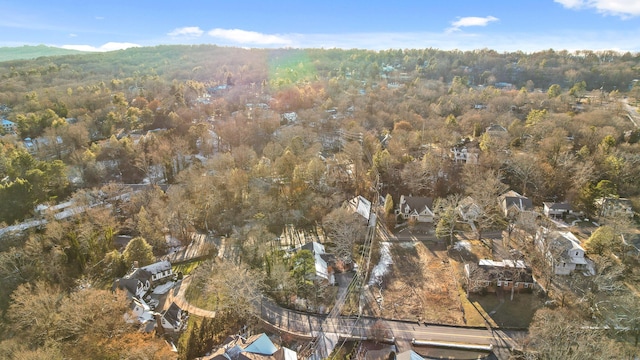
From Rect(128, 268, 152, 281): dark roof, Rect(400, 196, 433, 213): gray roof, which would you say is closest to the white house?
Rect(128, 268, 152, 281): dark roof

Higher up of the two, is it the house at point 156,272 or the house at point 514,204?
the house at point 514,204

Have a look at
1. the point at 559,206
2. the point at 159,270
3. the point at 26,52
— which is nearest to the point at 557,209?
the point at 559,206

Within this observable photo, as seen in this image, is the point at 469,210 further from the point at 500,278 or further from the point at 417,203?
the point at 500,278

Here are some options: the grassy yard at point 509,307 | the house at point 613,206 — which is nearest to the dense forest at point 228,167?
the house at point 613,206

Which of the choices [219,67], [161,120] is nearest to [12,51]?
[219,67]

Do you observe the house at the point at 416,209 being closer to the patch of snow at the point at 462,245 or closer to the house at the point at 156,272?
the patch of snow at the point at 462,245

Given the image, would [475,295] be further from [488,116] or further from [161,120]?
[161,120]

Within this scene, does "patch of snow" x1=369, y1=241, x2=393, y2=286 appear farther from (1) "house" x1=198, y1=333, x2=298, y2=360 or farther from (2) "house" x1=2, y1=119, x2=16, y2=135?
(2) "house" x1=2, y1=119, x2=16, y2=135
